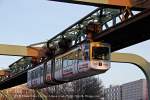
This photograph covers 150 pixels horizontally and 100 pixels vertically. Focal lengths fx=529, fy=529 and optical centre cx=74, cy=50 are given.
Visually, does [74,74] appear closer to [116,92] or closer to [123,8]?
[123,8]

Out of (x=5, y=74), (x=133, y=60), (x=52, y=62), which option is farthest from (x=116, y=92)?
(x=52, y=62)

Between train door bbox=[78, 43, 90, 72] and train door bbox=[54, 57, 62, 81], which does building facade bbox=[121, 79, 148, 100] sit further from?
train door bbox=[78, 43, 90, 72]

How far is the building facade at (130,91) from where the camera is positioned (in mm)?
76750

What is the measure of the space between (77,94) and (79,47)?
2617 inches

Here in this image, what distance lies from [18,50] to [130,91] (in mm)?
44489

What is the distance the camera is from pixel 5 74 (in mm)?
54781

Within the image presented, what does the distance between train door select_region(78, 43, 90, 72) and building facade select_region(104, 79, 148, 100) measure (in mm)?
45135

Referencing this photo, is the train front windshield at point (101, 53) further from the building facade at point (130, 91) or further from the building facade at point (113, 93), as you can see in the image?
the building facade at point (113, 93)

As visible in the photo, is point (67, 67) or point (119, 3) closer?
point (119, 3)

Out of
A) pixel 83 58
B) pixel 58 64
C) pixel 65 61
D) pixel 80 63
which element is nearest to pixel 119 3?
pixel 83 58

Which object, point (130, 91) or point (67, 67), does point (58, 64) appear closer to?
point (67, 67)

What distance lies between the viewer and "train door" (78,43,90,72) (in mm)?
26250

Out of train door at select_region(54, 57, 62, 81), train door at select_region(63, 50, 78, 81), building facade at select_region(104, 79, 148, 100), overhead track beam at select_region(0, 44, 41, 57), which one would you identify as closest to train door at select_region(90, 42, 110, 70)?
train door at select_region(63, 50, 78, 81)

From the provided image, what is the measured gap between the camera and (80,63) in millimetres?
27031
